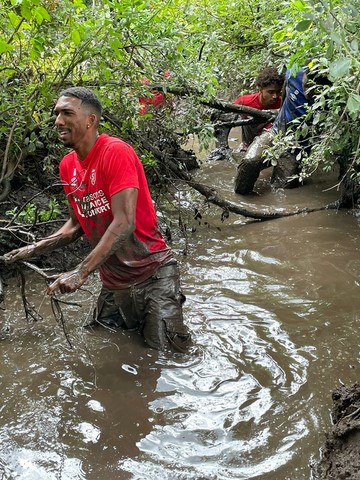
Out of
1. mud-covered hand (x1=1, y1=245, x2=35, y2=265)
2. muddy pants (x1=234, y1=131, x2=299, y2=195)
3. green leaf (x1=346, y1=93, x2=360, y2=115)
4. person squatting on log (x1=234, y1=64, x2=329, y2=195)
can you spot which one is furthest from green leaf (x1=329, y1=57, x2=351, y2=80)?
muddy pants (x1=234, y1=131, x2=299, y2=195)

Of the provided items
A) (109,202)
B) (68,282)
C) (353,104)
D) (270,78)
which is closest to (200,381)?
(68,282)

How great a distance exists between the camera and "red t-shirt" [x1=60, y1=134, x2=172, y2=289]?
134 inches

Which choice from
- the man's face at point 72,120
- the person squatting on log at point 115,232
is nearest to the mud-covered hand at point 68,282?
the person squatting on log at point 115,232

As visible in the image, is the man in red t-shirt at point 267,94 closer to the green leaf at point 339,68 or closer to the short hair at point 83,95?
the short hair at point 83,95

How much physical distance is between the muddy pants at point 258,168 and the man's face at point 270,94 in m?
0.73

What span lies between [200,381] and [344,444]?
112cm

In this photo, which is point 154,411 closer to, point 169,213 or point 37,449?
point 37,449

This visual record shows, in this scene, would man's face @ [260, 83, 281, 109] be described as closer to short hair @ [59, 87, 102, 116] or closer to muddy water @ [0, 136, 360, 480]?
muddy water @ [0, 136, 360, 480]

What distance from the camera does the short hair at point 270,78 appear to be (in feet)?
26.2

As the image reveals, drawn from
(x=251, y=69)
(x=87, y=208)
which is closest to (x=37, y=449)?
(x=87, y=208)

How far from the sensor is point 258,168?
25.1ft

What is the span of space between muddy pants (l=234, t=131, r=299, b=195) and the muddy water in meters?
2.39

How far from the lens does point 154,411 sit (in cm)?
319

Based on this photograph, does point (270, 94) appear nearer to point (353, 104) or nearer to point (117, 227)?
point (117, 227)
